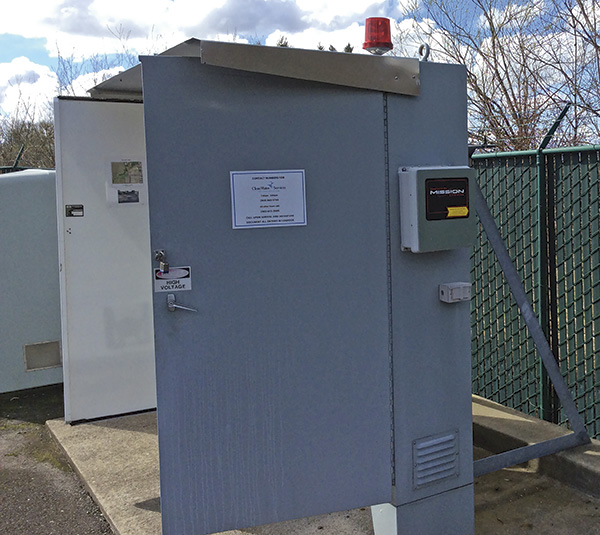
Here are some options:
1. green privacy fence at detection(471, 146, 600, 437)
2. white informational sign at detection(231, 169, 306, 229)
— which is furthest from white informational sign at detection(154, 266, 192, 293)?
green privacy fence at detection(471, 146, 600, 437)

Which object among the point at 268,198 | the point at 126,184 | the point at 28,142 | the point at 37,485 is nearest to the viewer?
the point at 268,198

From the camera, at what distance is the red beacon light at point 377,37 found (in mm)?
2922

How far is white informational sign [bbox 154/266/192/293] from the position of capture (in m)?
2.60

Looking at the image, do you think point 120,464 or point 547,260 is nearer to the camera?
point 120,464

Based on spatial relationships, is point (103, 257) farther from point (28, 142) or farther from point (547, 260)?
point (28, 142)

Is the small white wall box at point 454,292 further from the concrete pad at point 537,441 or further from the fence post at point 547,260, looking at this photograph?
the fence post at point 547,260

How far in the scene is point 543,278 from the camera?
4465mm

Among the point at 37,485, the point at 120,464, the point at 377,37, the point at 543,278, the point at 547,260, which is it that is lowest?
the point at 37,485

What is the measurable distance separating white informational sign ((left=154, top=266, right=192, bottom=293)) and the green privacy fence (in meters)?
2.56

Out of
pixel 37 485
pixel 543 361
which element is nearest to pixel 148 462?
pixel 37 485

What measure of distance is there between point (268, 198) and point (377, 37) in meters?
0.85

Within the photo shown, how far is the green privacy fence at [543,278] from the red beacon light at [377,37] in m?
1.69

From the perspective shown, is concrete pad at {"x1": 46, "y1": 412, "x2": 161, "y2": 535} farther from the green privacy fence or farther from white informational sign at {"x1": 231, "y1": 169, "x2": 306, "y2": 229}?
the green privacy fence

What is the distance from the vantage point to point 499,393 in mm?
5008
